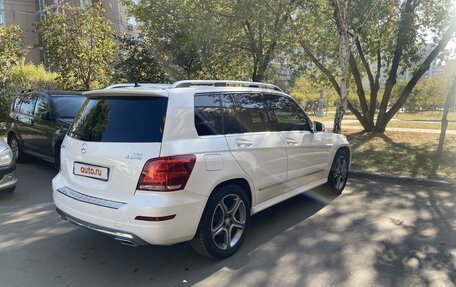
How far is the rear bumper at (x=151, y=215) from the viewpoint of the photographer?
3279 millimetres

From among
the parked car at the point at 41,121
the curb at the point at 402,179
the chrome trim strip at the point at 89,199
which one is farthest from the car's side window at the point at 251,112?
the parked car at the point at 41,121

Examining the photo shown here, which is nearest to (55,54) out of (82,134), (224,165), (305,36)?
(305,36)

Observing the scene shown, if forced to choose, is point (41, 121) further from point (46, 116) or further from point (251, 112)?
point (251, 112)

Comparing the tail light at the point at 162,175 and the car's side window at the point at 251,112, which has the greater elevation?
the car's side window at the point at 251,112

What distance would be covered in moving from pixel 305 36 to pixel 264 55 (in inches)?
54.2

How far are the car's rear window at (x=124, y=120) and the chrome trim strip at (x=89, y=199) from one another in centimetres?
56

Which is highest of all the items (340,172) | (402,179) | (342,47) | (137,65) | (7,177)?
(137,65)


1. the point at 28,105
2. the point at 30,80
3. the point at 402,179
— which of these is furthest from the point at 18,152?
the point at 30,80

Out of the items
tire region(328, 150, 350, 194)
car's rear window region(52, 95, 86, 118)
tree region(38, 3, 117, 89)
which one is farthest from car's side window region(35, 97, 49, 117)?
tree region(38, 3, 117, 89)

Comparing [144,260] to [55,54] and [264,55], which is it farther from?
[55,54]

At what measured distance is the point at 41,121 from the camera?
7633mm

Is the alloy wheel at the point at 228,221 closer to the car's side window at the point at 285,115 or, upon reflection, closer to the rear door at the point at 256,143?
the rear door at the point at 256,143

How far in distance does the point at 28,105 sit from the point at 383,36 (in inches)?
432

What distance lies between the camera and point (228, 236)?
13.0 ft
